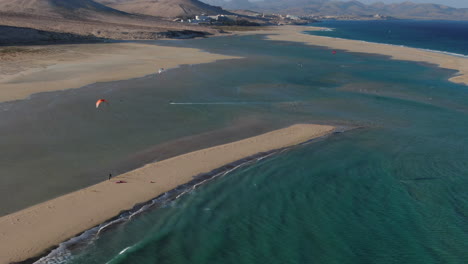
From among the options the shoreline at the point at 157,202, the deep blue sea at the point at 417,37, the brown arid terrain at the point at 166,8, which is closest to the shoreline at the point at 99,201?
the shoreline at the point at 157,202

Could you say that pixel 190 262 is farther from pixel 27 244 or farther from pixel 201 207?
pixel 27 244

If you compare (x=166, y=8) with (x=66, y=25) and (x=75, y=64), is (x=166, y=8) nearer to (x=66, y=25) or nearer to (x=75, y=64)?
(x=66, y=25)

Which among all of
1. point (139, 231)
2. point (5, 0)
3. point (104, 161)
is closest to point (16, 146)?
point (104, 161)

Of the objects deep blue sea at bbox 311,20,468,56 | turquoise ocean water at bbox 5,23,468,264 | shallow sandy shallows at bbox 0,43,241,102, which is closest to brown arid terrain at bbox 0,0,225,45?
shallow sandy shallows at bbox 0,43,241,102

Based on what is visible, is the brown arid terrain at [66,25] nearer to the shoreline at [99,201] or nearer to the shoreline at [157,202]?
the shoreline at [99,201]

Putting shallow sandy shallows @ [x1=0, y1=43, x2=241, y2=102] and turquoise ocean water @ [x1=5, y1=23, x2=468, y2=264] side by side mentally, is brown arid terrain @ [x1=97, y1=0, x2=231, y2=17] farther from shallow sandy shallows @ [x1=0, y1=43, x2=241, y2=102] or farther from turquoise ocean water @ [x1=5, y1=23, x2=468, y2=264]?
turquoise ocean water @ [x1=5, y1=23, x2=468, y2=264]
